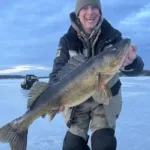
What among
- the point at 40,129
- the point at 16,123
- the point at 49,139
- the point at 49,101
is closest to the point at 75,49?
the point at 49,101

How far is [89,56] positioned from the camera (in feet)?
14.4

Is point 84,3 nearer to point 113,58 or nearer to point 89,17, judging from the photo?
point 89,17

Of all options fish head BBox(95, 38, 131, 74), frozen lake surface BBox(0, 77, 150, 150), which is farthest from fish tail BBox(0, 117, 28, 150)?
frozen lake surface BBox(0, 77, 150, 150)

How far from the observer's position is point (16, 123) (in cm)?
398

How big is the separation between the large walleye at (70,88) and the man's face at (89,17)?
0.49 meters

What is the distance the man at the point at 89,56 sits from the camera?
172 inches

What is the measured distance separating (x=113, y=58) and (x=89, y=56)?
2.04 ft

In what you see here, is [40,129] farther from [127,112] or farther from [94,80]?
[94,80]

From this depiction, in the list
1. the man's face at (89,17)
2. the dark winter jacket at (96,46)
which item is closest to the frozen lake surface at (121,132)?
the dark winter jacket at (96,46)

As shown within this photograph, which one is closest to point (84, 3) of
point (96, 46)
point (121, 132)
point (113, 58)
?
point (96, 46)

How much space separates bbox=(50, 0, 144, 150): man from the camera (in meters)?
4.36

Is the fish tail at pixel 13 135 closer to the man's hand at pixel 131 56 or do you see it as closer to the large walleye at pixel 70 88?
the large walleye at pixel 70 88

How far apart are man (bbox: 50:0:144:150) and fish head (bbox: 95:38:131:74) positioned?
446 mm

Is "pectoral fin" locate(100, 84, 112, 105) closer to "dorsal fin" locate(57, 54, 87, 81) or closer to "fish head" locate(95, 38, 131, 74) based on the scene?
"fish head" locate(95, 38, 131, 74)
